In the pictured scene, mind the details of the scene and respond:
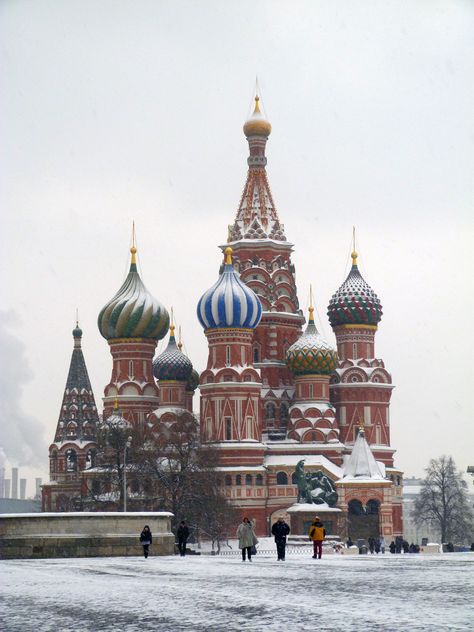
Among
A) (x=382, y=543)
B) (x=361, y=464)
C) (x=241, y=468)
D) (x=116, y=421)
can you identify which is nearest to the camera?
(x=382, y=543)

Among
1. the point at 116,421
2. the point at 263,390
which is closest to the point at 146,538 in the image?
the point at 116,421

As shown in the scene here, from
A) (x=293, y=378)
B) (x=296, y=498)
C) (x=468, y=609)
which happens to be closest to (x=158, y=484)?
(x=296, y=498)

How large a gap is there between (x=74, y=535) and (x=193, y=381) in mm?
40007

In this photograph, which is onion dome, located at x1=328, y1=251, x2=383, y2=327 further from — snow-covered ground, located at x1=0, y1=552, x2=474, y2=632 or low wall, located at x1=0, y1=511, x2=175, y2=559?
snow-covered ground, located at x1=0, y1=552, x2=474, y2=632

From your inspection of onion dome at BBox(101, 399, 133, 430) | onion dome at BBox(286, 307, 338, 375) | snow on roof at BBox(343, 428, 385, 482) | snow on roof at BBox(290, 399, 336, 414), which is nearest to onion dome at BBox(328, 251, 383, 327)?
onion dome at BBox(286, 307, 338, 375)

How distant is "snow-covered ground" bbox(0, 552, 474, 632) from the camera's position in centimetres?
1221

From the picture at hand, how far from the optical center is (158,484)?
52.0 meters

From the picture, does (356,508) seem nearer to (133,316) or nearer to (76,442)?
(133,316)

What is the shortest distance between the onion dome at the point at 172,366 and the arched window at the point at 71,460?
8.02m

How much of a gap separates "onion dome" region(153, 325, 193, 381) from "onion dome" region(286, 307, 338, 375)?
5.68 m

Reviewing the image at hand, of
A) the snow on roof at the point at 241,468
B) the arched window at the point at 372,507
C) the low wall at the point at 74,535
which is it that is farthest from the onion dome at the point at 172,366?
the low wall at the point at 74,535

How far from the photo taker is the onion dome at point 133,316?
66562mm

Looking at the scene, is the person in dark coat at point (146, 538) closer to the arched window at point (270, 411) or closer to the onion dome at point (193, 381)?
the arched window at point (270, 411)

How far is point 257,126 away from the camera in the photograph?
68500 millimetres
